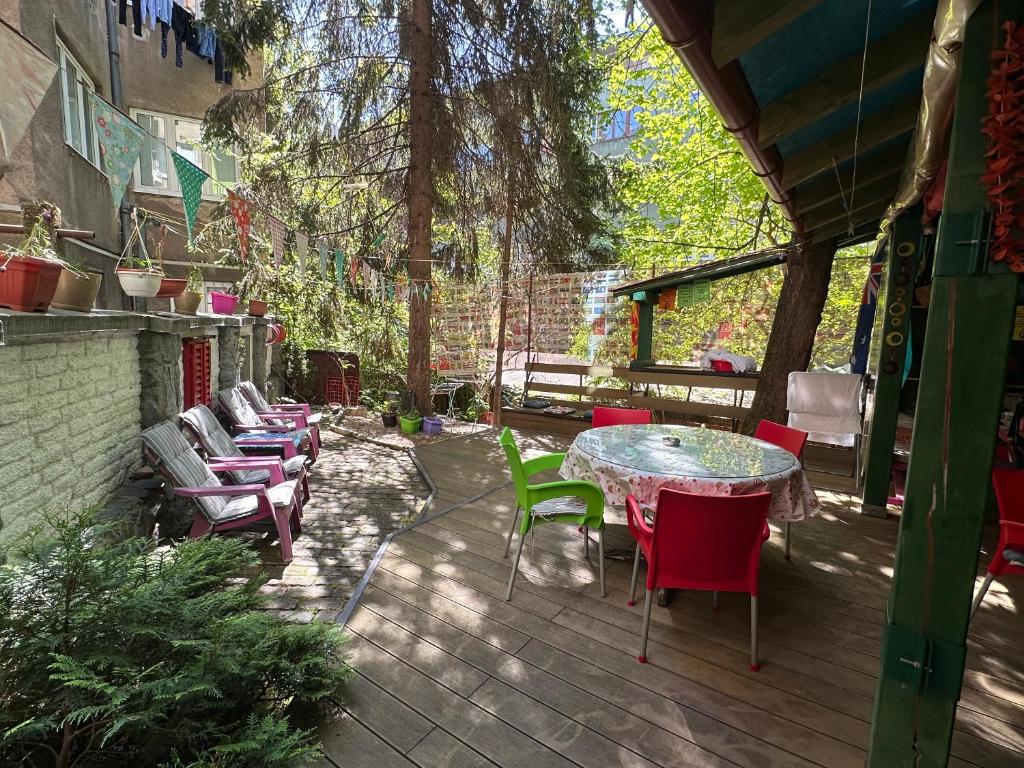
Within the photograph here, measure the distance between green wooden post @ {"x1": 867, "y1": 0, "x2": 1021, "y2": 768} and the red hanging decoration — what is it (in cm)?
3

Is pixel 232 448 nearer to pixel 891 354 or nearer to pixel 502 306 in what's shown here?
pixel 502 306

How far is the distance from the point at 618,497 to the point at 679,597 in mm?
748

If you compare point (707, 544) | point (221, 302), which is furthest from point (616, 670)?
point (221, 302)

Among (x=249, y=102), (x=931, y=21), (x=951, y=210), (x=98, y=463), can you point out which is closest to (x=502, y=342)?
(x=249, y=102)

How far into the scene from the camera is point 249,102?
20.3ft

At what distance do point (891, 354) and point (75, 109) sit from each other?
8778 mm

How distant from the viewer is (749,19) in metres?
1.57

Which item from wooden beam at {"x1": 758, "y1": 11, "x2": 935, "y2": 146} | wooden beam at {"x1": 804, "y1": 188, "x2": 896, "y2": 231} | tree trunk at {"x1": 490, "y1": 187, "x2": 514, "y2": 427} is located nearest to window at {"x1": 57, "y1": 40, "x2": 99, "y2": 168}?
tree trunk at {"x1": 490, "y1": 187, "x2": 514, "y2": 427}

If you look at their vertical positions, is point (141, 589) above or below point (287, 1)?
below

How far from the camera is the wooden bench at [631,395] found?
5.66m

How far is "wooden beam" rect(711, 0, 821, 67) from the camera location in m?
1.56

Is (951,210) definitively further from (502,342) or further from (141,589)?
(502,342)

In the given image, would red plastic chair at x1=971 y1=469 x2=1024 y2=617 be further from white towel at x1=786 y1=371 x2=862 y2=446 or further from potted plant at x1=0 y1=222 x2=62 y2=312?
potted plant at x1=0 y1=222 x2=62 y2=312

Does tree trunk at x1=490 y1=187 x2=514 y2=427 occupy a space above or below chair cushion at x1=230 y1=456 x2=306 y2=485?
above
